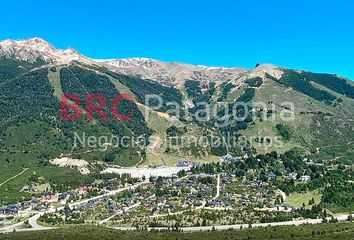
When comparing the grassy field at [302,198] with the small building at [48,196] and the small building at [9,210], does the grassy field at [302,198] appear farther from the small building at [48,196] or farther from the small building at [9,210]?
the small building at [9,210]

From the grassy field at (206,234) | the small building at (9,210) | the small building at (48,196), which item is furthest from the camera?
the small building at (48,196)

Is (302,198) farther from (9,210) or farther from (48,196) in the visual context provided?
(9,210)

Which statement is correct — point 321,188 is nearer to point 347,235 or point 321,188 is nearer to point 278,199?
point 278,199

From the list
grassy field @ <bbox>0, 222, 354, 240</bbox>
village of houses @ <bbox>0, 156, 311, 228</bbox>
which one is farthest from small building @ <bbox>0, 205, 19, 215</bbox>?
grassy field @ <bbox>0, 222, 354, 240</bbox>

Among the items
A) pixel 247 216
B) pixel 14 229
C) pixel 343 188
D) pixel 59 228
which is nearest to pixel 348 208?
pixel 343 188

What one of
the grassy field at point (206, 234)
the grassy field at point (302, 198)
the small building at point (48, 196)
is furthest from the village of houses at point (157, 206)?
the grassy field at point (206, 234)

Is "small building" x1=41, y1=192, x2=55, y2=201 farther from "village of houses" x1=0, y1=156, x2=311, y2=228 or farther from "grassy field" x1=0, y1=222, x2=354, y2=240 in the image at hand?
"grassy field" x1=0, y1=222, x2=354, y2=240

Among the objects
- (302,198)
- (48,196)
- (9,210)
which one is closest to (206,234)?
(302,198)
